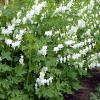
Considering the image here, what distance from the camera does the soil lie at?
16.9 ft

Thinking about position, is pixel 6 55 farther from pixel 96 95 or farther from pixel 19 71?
pixel 96 95

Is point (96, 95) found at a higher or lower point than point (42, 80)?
lower

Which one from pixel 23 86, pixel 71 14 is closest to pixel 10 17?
pixel 23 86

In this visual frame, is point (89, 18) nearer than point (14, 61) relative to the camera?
No

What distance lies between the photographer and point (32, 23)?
13.5 ft

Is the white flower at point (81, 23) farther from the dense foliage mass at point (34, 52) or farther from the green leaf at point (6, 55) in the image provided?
the green leaf at point (6, 55)

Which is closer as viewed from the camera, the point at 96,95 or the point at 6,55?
the point at 6,55

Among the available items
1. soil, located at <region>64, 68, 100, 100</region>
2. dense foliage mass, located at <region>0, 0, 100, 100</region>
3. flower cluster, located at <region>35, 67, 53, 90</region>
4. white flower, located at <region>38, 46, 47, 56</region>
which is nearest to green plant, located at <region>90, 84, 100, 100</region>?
soil, located at <region>64, 68, 100, 100</region>

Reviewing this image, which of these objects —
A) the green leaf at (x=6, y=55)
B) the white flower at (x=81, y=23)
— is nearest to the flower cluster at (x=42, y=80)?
the green leaf at (x=6, y=55)

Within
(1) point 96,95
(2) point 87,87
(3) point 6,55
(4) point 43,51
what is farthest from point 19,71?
(2) point 87,87

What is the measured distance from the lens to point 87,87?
5.57m

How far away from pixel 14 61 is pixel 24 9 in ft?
2.73

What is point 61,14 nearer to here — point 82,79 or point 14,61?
point 14,61

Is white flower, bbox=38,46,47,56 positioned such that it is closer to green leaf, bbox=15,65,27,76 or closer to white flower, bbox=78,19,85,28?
green leaf, bbox=15,65,27,76
